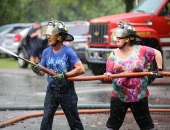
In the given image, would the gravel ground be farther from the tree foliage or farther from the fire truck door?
the tree foliage

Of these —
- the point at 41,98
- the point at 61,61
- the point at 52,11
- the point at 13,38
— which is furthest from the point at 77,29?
the point at 52,11

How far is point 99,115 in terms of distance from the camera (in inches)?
440

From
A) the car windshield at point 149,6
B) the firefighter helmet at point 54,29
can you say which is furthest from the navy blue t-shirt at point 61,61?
the car windshield at point 149,6

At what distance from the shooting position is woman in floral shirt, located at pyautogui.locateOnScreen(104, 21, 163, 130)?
7.79 m

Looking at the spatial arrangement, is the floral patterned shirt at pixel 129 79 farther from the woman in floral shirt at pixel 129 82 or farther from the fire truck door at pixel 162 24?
the fire truck door at pixel 162 24

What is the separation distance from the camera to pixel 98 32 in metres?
17.9

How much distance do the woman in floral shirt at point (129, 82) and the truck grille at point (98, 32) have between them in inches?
380

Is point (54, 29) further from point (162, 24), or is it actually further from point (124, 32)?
point (162, 24)

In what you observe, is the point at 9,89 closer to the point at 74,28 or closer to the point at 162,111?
the point at 162,111

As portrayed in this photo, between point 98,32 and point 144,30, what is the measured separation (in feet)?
5.08

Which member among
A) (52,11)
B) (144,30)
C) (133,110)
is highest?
(52,11)

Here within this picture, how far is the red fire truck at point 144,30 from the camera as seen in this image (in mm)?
17109

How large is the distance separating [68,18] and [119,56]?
2059 inches

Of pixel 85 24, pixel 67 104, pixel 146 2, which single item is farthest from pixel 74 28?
pixel 67 104
